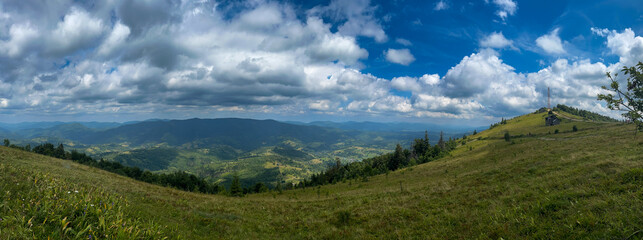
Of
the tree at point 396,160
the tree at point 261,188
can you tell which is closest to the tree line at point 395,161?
the tree at point 396,160

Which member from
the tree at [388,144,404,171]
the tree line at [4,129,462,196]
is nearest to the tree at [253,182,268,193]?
the tree line at [4,129,462,196]

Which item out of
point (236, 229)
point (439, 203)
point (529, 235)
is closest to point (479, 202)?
point (439, 203)

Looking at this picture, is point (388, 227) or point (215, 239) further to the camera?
point (388, 227)

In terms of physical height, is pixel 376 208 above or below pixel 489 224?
below

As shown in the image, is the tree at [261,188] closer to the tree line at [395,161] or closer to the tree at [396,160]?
the tree line at [395,161]

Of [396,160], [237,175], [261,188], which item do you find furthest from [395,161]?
[237,175]

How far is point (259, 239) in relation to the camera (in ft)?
42.8

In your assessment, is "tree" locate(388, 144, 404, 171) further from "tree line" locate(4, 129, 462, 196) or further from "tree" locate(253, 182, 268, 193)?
"tree" locate(253, 182, 268, 193)

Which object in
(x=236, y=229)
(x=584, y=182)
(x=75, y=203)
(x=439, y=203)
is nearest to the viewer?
(x=75, y=203)

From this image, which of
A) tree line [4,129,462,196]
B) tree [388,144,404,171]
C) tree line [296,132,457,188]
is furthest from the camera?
tree [388,144,404,171]

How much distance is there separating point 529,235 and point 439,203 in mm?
7421

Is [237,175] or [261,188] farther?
[237,175]

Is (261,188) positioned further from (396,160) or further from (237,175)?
Result: (396,160)

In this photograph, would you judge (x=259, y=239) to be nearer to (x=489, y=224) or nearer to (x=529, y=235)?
(x=489, y=224)
